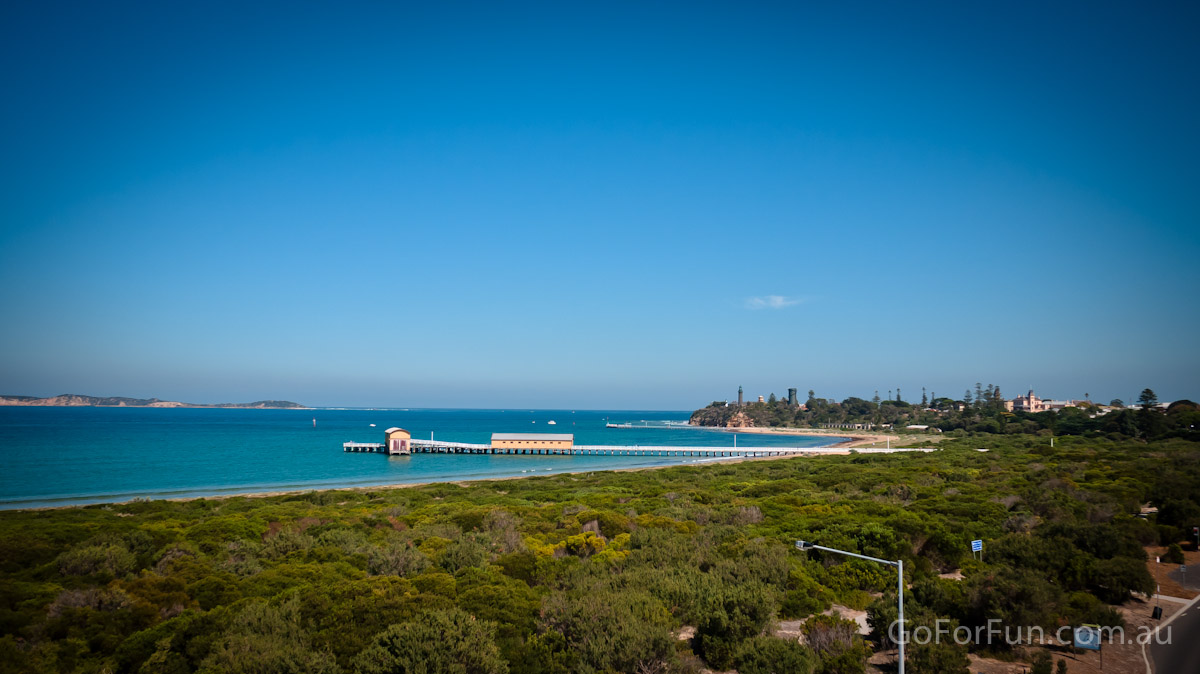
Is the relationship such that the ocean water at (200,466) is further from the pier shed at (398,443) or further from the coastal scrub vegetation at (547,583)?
the coastal scrub vegetation at (547,583)

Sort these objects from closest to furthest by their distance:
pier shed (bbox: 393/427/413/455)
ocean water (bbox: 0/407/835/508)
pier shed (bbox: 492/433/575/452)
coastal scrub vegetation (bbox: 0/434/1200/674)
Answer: coastal scrub vegetation (bbox: 0/434/1200/674) → ocean water (bbox: 0/407/835/508) → pier shed (bbox: 393/427/413/455) → pier shed (bbox: 492/433/575/452)

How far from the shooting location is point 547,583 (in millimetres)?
17391

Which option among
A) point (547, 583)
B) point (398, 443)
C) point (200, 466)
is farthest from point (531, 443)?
point (547, 583)

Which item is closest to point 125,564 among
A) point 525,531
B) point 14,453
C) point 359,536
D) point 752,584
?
point 359,536

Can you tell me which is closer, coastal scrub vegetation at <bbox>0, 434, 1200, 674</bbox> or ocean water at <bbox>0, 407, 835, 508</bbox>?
coastal scrub vegetation at <bbox>0, 434, 1200, 674</bbox>

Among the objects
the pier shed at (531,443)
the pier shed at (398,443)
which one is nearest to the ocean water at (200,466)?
the pier shed at (398,443)

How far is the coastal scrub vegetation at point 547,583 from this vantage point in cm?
1220

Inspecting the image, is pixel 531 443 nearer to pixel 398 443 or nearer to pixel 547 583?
pixel 398 443

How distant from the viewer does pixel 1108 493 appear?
113ft

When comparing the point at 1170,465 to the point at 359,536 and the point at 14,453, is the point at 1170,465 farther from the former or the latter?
the point at 14,453

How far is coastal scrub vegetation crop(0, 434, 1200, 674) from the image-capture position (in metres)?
12.2

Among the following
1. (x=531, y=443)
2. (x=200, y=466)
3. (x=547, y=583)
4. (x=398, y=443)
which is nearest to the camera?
(x=547, y=583)

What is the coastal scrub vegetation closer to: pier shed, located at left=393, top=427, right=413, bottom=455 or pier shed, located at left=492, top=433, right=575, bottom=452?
pier shed, located at left=393, top=427, right=413, bottom=455

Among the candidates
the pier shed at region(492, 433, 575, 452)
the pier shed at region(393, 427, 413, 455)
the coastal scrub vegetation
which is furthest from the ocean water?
the coastal scrub vegetation
